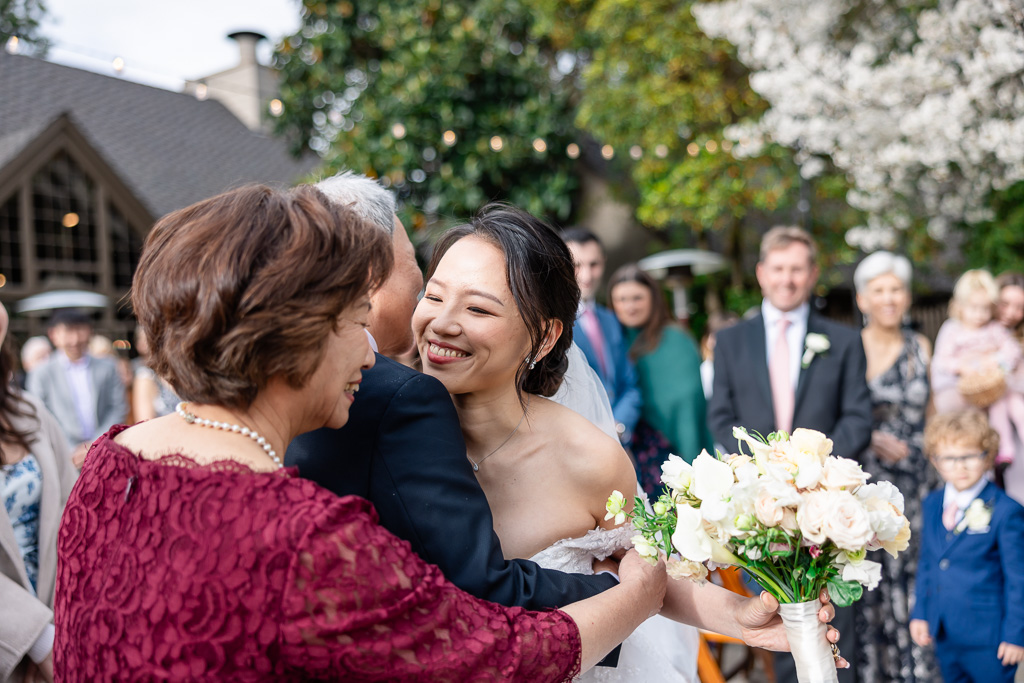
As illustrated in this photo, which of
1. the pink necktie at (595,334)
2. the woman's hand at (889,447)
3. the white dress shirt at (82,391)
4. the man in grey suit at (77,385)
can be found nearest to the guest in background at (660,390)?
the pink necktie at (595,334)

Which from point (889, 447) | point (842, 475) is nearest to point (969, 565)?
point (889, 447)

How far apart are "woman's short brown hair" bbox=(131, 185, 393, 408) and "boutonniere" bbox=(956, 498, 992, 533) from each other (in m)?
3.72

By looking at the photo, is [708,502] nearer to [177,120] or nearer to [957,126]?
[957,126]

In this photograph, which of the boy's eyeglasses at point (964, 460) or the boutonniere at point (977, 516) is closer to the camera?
the boutonniere at point (977, 516)

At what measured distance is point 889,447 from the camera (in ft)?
15.8

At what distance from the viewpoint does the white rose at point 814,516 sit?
1.70 metres

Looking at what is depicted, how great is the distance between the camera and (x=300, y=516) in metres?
1.35

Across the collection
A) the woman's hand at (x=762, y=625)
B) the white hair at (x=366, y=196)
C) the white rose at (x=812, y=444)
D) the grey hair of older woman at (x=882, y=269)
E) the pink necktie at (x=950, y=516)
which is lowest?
the pink necktie at (x=950, y=516)

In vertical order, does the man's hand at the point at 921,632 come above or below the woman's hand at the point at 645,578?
below

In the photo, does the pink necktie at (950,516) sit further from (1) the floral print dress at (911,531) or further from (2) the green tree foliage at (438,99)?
(2) the green tree foliage at (438,99)

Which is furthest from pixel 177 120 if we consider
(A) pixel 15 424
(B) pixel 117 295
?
(A) pixel 15 424

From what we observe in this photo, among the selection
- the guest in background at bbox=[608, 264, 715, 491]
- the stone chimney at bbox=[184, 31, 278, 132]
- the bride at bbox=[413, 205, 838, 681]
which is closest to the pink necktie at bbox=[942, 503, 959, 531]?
the guest in background at bbox=[608, 264, 715, 491]

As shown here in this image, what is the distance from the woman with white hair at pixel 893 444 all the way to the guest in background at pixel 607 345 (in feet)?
4.50

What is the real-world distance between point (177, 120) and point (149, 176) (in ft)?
14.2
